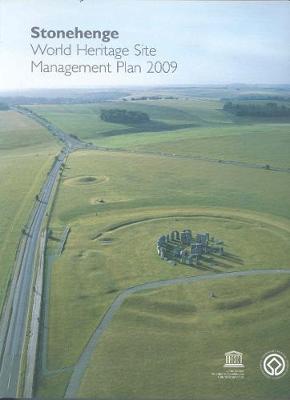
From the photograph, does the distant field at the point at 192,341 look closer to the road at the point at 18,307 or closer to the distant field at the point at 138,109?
the road at the point at 18,307

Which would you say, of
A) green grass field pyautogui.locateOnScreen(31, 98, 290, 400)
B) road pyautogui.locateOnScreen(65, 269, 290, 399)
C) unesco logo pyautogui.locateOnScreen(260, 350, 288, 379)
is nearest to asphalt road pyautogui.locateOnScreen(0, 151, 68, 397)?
green grass field pyautogui.locateOnScreen(31, 98, 290, 400)

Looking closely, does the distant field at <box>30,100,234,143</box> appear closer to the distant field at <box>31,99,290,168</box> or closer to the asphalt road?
the distant field at <box>31,99,290,168</box>

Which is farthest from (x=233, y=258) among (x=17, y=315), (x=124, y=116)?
(x=124, y=116)

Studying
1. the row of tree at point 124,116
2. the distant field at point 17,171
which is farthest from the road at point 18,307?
the row of tree at point 124,116

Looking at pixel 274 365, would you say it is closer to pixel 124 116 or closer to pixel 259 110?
pixel 124 116

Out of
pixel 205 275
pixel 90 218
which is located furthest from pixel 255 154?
pixel 205 275

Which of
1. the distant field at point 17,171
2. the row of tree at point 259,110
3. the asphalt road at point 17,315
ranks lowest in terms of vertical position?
the asphalt road at point 17,315
